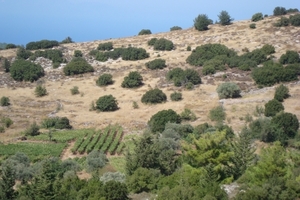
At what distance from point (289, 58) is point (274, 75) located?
6.60 metres

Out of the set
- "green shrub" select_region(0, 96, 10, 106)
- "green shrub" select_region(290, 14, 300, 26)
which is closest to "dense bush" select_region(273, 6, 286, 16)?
"green shrub" select_region(290, 14, 300, 26)

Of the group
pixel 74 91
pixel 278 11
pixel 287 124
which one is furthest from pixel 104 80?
pixel 278 11

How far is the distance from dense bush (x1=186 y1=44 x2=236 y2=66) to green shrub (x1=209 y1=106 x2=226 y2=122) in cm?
1719

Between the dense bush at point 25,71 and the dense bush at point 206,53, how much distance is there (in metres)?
22.9

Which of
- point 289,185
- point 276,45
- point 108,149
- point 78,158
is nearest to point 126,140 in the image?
point 108,149

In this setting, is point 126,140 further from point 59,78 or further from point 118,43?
point 118,43

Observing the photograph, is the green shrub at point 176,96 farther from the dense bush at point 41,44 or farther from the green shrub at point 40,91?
the dense bush at point 41,44

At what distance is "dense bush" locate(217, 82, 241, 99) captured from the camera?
45.5 meters

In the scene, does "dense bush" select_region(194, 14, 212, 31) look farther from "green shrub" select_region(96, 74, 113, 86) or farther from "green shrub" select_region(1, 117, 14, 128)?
"green shrub" select_region(1, 117, 14, 128)

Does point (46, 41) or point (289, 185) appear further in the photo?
point (46, 41)

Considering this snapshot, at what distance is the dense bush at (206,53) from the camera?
58406mm

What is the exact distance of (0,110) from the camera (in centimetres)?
4738

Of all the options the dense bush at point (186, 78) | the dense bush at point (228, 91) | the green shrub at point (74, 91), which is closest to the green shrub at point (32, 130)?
the green shrub at point (74, 91)

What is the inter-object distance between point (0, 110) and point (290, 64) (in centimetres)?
3789
